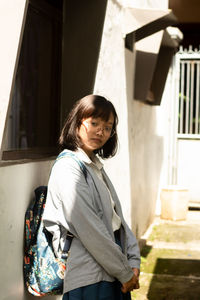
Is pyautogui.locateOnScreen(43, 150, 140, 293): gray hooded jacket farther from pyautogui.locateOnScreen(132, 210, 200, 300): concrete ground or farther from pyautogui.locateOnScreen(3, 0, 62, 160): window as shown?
pyautogui.locateOnScreen(132, 210, 200, 300): concrete ground

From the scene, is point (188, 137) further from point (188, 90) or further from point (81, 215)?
point (81, 215)

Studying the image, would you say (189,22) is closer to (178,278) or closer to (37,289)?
(178,278)

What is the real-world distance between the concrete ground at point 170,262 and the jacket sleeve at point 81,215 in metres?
2.46

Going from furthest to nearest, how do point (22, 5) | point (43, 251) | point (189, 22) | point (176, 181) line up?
1. point (189, 22)
2. point (176, 181)
3. point (43, 251)
4. point (22, 5)

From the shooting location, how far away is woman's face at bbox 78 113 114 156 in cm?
252

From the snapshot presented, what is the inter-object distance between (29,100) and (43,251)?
178 cm

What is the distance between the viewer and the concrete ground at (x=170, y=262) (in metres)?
4.83

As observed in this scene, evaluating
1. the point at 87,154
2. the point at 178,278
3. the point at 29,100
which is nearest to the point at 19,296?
the point at 87,154

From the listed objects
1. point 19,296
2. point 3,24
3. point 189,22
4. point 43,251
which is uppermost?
point 189,22

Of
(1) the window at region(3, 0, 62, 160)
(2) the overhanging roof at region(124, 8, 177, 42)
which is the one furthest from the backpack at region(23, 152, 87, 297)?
(2) the overhanging roof at region(124, 8, 177, 42)

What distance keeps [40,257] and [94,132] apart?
0.65m

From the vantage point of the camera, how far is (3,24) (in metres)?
2.12

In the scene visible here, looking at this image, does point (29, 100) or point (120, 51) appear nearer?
point (29, 100)

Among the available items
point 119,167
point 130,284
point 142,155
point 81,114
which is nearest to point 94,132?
point 81,114
